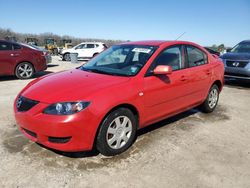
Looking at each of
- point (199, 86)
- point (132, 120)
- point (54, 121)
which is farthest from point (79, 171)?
point (199, 86)

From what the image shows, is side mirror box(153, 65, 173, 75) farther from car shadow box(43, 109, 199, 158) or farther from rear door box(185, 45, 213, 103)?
car shadow box(43, 109, 199, 158)

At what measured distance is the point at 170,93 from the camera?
442cm

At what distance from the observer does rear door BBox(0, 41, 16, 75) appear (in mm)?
9359

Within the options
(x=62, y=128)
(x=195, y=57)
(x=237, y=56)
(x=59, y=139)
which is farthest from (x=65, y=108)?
(x=237, y=56)

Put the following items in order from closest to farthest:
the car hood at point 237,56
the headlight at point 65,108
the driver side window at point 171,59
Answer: the headlight at point 65,108
the driver side window at point 171,59
the car hood at point 237,56

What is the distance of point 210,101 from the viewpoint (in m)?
5.83

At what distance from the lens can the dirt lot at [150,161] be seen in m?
3.15

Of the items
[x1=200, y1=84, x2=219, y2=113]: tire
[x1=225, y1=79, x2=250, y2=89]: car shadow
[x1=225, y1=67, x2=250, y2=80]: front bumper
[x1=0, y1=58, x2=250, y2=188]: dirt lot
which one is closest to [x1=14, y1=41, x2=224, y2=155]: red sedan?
[x1=0, y1=58, x2=250, y2=188]: dirt lot

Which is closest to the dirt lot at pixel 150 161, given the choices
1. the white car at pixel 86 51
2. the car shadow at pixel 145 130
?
the car shadow at pixel 145 130

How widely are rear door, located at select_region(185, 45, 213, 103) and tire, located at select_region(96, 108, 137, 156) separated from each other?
1.70 m

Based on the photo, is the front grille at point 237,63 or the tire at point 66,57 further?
the tire at point 66,57

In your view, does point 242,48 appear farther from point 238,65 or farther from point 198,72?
point 198,72

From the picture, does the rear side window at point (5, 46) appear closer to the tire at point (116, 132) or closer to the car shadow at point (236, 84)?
the tire at point (116, 132)

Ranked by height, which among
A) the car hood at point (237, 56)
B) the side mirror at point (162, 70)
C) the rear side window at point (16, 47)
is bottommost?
the side mirror at point (162, 70)
